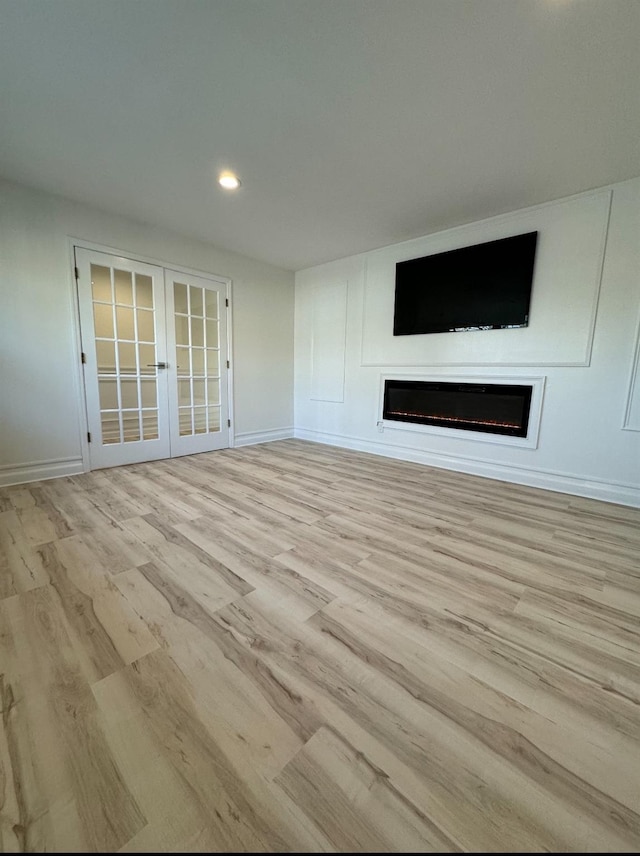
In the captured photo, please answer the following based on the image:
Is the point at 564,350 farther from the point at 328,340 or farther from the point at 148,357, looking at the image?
the point at 148,357

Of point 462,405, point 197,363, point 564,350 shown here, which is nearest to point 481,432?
point 462,405

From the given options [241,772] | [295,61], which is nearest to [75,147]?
[295,61]

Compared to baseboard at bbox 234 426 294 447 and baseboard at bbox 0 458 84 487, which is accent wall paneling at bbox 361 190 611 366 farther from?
baseboard at bbox 0 458 84 487

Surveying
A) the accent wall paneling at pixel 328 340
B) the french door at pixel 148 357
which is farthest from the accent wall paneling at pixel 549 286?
the french door at pixel 148 357

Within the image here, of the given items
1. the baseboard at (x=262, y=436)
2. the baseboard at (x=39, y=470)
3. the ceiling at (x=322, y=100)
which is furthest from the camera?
the baseboard at (x=262, y=436)

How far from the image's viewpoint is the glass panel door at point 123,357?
3.04 m

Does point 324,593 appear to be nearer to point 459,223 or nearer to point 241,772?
point 241,772

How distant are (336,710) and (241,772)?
11.1 inches

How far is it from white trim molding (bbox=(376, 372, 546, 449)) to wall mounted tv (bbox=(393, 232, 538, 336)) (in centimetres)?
47

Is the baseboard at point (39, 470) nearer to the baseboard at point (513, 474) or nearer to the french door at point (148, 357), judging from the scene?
the french door at point (148, 357)

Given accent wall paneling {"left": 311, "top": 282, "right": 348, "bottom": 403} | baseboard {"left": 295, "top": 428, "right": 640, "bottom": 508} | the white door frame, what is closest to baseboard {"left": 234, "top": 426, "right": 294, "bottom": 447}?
accent wall paneling {"left": 311, "top": 282, "right": 348, "bottom": 403}

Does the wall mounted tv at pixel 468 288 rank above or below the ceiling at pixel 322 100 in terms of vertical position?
below

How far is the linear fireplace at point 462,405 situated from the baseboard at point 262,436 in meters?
1.66

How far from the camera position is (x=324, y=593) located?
4.67ft
